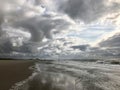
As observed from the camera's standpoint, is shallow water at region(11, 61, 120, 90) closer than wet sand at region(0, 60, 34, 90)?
Yes

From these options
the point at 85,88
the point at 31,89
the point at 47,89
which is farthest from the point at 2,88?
the point at 85,88

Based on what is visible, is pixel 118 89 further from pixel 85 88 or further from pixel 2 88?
pixel 2 88

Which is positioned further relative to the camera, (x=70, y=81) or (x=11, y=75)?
(x=11, y=75)

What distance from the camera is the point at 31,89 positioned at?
608 inches

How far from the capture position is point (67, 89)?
1631 cm

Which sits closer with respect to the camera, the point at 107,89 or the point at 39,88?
the point at 39,88

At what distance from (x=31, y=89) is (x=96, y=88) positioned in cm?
634

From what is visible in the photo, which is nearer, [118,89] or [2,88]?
[2,88]

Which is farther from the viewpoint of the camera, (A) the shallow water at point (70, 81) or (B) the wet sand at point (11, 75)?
(B) the wet sand at point (11, 75)

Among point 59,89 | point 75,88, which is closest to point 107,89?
point 75,88

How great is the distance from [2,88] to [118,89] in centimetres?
1074

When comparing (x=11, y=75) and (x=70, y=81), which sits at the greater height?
(x=11, y=75)

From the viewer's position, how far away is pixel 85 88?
57.2ft

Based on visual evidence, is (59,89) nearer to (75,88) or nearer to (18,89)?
(75,88)
